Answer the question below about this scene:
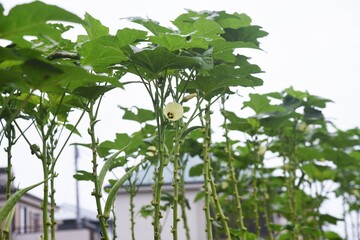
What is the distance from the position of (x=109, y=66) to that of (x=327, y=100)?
1250mm

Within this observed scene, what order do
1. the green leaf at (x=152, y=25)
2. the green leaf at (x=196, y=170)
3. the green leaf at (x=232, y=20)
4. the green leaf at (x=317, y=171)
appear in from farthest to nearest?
1. the green leaf at (x=317, y=171)
2. the green leaf at (x=196, y=170)
3. the green leaf at (x=232, y=20)
4. the green leaf at (x=152, y=25)

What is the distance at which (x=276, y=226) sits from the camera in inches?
88.4

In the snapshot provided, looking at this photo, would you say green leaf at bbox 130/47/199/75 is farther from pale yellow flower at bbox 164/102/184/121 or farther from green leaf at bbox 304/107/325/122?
green leaf at bbox 304/107/325/122

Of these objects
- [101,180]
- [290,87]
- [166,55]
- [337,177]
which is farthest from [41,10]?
[337,177]

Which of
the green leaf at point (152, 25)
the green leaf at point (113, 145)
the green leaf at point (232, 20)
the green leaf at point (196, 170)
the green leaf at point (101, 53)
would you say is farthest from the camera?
the green leaf at point (196, 170)

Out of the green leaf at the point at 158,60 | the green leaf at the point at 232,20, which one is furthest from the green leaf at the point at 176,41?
the green leaf at the point at 232,20

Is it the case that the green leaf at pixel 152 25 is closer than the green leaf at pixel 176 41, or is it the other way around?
the green leaf at pixel 176 41

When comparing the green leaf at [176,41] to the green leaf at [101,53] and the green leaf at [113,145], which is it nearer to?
the green leaf at [101,53]

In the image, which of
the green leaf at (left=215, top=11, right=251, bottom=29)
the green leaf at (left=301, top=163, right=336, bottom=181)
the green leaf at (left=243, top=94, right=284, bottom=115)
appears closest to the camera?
the green leaf at (left=215, top=11, right=251, bottom=29)

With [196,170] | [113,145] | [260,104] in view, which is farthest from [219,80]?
[196,170]

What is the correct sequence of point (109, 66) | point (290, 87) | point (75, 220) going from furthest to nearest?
1. point (75, 220)
2. point (290, 87)
3. point (109, 66)

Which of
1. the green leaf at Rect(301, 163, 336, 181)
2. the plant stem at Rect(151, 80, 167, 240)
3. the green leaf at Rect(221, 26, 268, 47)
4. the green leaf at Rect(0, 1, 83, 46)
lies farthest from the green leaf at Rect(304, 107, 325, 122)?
the green leaf at Rect(0, 1, 83, 46)

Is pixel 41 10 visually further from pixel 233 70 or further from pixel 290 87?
pixel 290 87

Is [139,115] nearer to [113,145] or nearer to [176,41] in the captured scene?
[113,145]
